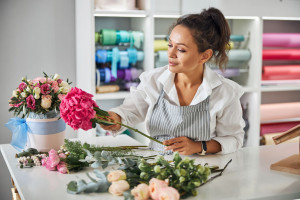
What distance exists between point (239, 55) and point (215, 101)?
1.74m

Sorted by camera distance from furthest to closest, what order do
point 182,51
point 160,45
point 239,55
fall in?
point 239,55, point 160,45, point 182,51

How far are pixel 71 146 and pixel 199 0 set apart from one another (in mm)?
2080

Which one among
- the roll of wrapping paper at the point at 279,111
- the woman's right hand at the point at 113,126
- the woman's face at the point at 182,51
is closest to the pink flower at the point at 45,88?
the woman's right hand at the point at 113,126

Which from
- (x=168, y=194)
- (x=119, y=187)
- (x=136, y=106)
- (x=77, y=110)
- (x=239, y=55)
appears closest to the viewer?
(x=168, y=194)

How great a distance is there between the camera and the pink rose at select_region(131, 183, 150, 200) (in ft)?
4.24

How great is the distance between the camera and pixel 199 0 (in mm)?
3426

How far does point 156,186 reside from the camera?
1279 millimetres

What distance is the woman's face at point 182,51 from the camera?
1942mm

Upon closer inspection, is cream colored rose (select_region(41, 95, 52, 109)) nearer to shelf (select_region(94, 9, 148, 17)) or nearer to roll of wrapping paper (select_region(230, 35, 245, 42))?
shelf (select_region(94, 9, 148, 17))

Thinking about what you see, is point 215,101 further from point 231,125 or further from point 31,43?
point 31,43

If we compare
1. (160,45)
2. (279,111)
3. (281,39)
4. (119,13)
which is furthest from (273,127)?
(119,13)

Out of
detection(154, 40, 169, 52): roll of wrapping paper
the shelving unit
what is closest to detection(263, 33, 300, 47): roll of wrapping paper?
the shelving unit

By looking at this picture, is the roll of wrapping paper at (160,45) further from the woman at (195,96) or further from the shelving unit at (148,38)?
the woman at (195,96)

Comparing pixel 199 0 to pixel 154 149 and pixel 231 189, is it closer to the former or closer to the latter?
pixel 154 149
